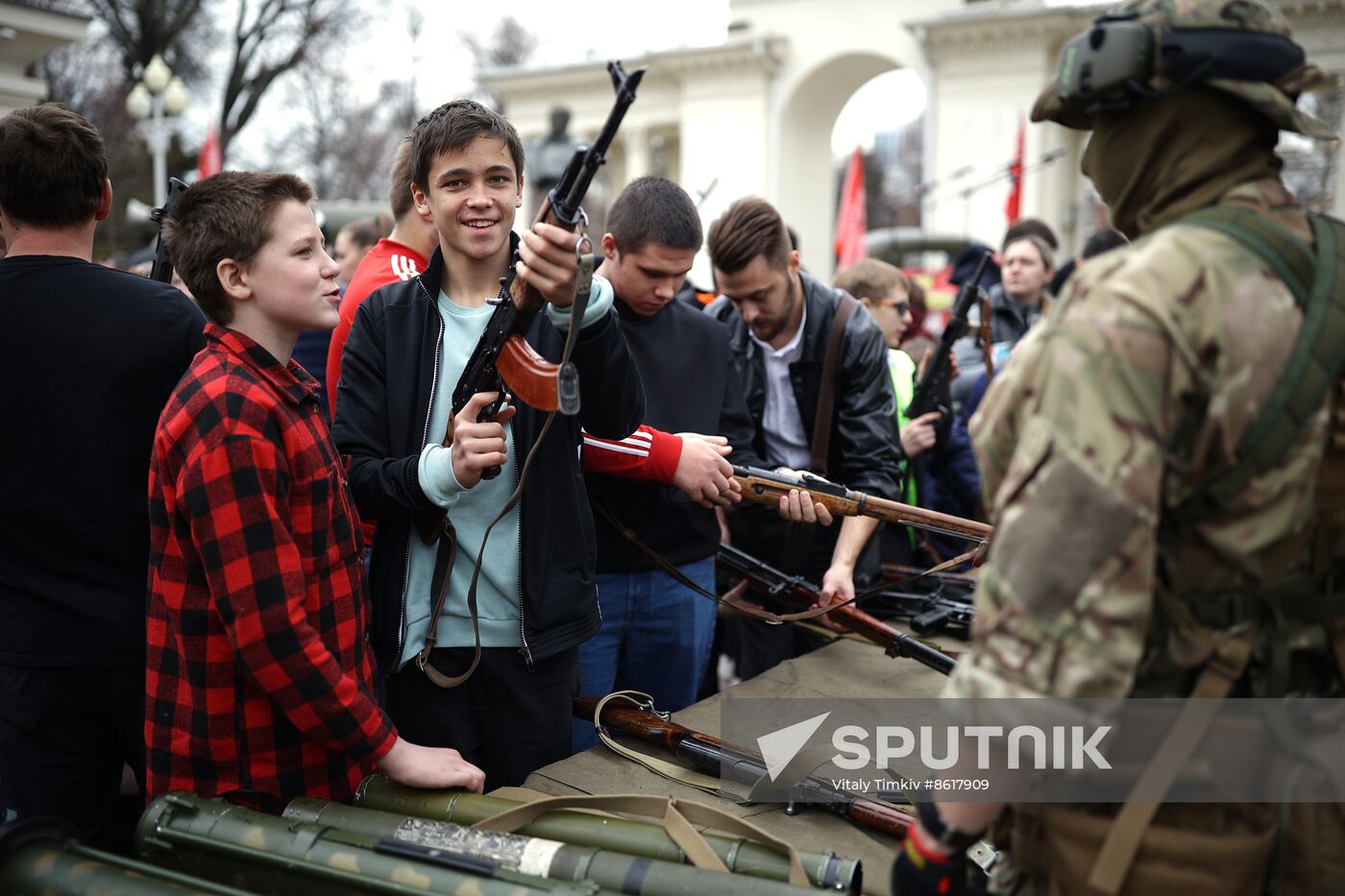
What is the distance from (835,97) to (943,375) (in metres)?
26.9

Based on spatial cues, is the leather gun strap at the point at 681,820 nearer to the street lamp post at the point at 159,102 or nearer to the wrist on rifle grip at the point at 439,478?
the wrist on rifle grip at the point at 439,478

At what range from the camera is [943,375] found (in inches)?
195

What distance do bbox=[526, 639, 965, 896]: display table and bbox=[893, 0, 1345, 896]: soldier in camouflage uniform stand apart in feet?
2.32

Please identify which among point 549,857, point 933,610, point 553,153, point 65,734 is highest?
point 553,153

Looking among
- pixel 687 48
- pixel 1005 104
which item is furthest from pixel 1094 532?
pixel 687 48

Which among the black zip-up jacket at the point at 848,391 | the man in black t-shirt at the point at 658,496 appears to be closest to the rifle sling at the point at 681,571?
the man in black t-shirt at the point at 658,496

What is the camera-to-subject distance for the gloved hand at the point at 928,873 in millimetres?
1526

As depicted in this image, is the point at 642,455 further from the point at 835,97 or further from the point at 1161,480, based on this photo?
the point at 835,97

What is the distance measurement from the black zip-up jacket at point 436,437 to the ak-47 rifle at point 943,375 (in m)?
2.42

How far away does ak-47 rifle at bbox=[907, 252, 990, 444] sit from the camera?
4.82 metres

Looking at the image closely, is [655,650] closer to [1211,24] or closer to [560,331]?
[560,331]

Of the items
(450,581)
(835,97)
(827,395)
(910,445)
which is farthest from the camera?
(835,97)

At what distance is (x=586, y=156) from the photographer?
2172 mm

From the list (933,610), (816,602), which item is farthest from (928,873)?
(933,610)
